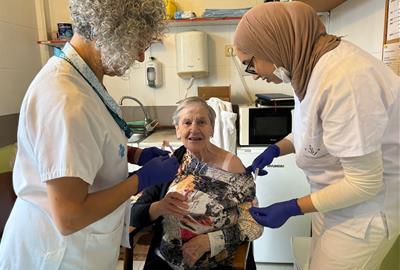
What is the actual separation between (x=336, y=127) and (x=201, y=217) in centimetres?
75

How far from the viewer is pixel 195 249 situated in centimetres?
140

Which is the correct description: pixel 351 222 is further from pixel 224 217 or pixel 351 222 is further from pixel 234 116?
pixel 234 116

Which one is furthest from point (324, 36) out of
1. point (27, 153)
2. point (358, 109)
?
point (27, 153)

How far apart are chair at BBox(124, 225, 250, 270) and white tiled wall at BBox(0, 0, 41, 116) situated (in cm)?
170

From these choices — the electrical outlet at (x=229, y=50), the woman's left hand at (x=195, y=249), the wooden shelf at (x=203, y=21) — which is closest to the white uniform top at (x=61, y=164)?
the woman's left hand at (x=195, y=249)

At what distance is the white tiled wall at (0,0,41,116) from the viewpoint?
2.46 metres

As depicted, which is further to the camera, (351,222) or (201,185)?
(201,185)

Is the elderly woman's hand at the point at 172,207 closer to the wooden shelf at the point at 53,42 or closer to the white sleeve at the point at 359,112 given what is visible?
the white sleeve at the point at 359,112

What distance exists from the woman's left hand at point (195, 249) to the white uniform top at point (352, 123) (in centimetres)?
52

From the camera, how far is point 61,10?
2.87m

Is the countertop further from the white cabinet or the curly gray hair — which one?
the curly gray hair

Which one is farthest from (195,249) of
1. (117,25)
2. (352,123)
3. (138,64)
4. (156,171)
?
(138,64)

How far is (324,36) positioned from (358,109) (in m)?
0.30

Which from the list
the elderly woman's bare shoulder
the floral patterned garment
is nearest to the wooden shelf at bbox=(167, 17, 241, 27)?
the elderly woman's bare shoulder
